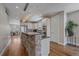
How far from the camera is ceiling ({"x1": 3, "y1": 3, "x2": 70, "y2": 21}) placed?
238 cm

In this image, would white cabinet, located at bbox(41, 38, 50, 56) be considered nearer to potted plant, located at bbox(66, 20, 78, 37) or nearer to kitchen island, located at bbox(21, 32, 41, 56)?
kitchen island, located at bbox(21, 32, 41, 56)

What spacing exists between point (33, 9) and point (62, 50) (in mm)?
1196

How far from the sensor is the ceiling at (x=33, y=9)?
2.38m

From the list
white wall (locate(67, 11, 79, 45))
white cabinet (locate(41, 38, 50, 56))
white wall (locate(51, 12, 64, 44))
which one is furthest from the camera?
white cabinet (locate(41, 38, 50, 56))

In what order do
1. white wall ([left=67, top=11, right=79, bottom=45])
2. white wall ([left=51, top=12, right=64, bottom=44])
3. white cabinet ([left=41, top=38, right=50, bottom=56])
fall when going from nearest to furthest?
white wall ([left=67, top=11, right=79, bottom=45])
white wall ([left=51, top=12, right=64, bottom=44])
white cabinet ([left=41, top=38, right=50, bottom=56])

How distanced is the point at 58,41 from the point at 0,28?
4.67 ft

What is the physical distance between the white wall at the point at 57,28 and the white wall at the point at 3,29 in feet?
3.63

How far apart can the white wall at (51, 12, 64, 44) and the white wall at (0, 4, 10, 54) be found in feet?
3.63

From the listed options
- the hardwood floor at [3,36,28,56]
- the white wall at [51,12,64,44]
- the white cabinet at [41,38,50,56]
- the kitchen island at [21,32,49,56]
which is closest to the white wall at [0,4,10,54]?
the hardwood floor at [3,36,28,56]

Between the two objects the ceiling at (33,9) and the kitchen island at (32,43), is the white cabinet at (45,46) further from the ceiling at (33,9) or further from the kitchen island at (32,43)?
the ceiling at (33,9)

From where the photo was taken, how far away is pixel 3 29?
257cm

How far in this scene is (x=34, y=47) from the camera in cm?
263

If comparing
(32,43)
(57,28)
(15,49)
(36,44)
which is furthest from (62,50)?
(15,49)

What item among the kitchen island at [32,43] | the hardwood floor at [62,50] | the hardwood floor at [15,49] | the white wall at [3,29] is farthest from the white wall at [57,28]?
the white wall at [3,29]
